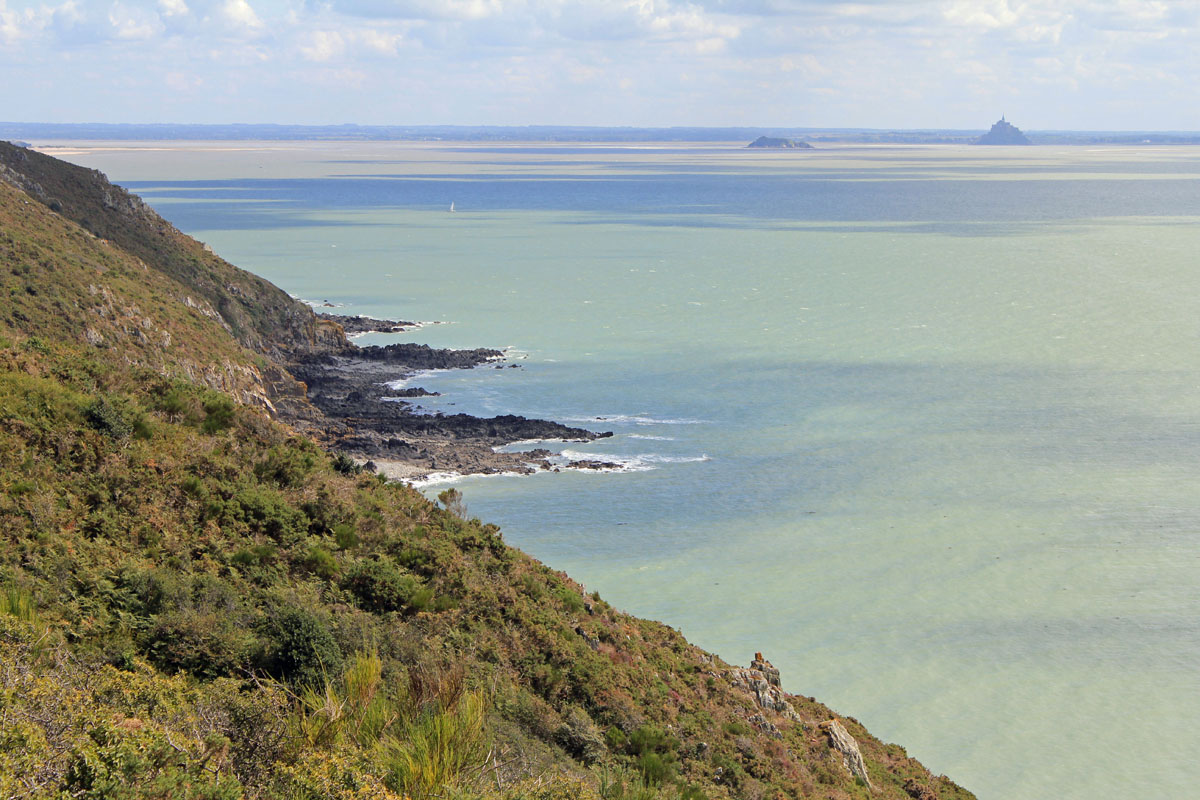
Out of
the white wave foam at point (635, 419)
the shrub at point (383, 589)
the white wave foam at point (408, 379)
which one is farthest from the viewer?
the white wave foam at point (408, 379)

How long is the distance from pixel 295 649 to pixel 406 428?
3368cm

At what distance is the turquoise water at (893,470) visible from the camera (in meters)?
27.3

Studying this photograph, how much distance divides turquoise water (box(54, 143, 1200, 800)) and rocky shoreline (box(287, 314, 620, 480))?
1.82m

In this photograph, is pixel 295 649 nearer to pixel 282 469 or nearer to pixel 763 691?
pixel 282 469

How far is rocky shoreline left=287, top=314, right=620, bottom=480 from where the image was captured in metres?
43.7

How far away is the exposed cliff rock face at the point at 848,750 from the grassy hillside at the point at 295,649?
72mm

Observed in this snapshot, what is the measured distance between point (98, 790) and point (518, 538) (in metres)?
27.5

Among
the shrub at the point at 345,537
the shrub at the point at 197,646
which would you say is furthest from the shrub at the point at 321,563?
the shrub at the point at 197,646

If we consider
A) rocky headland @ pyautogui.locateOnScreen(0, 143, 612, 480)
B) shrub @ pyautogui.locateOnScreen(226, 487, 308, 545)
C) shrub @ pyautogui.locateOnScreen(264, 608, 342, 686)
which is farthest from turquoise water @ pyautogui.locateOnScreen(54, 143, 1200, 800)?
shrub @ pyautogui.locateOnScreen(264, 608, 342, 686)

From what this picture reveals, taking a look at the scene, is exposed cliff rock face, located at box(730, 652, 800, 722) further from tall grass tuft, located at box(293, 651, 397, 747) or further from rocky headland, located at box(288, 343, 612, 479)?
rocky headland, located at box(288, 343, 612, 479)

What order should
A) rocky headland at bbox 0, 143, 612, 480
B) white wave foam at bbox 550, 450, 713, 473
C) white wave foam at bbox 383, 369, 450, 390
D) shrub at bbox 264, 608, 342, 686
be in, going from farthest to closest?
white wave foam at bbox 383, 369, 450, 390
rocky headland at bbox 0, 143, 612, 480
white wave foam at bbox 550, 450, 713, 473
shrub at bbox 264, 608, 342, 686

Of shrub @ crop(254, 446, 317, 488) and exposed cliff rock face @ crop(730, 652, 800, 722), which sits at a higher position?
shrub @ crop(254, 446, 317, 488)

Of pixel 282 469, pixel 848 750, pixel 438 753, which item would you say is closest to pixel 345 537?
pixel 282 469

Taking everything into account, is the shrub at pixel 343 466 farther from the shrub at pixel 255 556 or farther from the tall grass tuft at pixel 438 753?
the tall grass tuft at pixel 438 753
